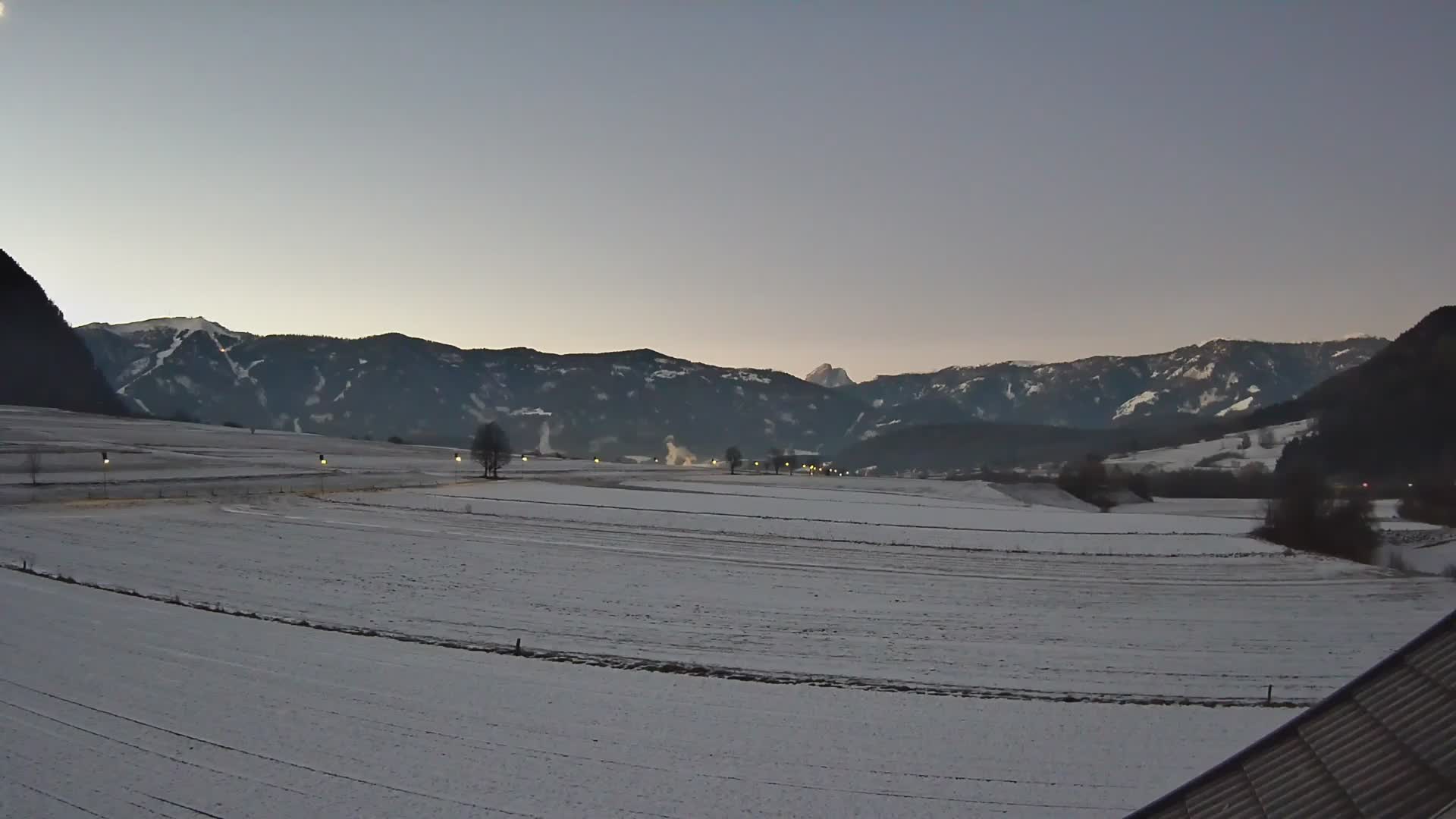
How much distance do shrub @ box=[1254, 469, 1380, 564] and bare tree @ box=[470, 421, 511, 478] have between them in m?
81.2

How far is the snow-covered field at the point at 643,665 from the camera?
16938mm

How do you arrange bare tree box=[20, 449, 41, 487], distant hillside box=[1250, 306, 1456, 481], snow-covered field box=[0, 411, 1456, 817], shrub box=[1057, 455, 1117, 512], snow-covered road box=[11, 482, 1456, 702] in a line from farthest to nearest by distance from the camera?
1. distant hillside box=[1250, 306, 1456, 481]
2. shrub box=[1057, 455, 1117, 512]
3. bare tree box=[20, 449, 41, 487]
4. snow-covered road box=[11, 482, 1456, 702]
5. snow-covered field box=[0, 411, 1456, 817]

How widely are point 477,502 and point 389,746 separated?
61766mm

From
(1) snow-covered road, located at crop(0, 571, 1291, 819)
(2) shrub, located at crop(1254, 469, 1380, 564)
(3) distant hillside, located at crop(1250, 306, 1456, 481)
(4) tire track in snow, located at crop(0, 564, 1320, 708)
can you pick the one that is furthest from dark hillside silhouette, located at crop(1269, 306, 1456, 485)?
(1) snow-covered road, located at crop(0, 571, 1291, 819)

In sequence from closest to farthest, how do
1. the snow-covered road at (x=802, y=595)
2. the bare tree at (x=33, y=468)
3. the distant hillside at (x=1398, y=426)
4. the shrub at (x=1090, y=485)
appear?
→ the snow-covered road at (x=802, y=595) → the bare tree at (x=33, y=468) → the shrub at (x=1090, y=485) → the distant hillside at (x=1398, y=426)

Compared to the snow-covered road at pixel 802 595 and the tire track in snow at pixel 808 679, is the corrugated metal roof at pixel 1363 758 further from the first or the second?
the snow-covered road at pixel 802 595

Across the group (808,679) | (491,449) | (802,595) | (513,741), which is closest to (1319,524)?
(802,595)

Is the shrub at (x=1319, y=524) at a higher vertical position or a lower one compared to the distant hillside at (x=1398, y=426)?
lower

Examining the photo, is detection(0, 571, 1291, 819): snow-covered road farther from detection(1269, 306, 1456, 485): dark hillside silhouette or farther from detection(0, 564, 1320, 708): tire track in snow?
detection(1269, 306, 1456, 485): dark hillside silhouette

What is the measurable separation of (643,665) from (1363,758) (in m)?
20.7

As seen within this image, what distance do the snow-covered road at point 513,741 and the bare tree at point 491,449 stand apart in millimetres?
90237

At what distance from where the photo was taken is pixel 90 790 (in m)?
15.8

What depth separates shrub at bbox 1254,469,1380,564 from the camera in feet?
218

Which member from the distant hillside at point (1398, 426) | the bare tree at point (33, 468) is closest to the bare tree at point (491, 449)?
the bare tree at point (33, 468)
